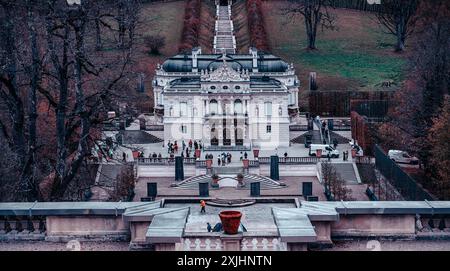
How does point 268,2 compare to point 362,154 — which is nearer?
point 362,154

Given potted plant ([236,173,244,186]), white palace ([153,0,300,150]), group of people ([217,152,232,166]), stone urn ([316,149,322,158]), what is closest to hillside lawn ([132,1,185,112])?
white palace ([153,0,300,150])

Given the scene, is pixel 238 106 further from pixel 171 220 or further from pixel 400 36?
pixel 171 220

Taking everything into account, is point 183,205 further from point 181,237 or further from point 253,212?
point 181,237

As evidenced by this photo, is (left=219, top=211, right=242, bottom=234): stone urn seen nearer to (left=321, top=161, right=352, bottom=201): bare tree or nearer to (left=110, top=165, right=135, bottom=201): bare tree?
(left=110, top=165, right=135, bottom=201): bare tree

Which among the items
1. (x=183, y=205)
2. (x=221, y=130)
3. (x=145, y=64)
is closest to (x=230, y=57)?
(x=221, y=130)

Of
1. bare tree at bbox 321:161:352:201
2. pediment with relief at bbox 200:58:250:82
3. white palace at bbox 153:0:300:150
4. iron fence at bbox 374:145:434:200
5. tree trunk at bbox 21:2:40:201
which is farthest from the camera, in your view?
pediment with relief at bbox 200:58:250:82

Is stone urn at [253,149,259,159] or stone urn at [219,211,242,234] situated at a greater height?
stone urn at [219,211,242,234]
